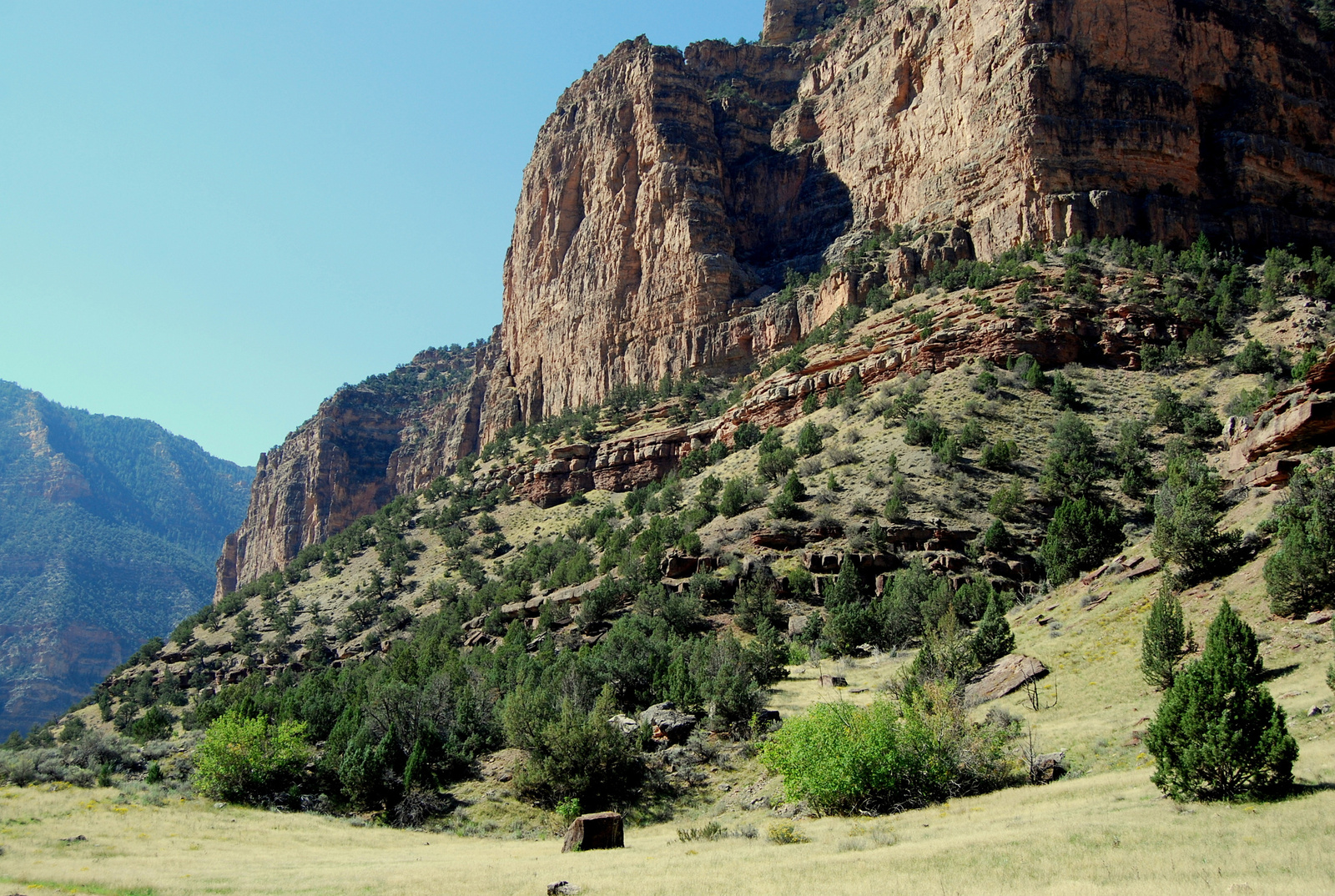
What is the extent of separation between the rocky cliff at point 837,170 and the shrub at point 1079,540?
122 feet

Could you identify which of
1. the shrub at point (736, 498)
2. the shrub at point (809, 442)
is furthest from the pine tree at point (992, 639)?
the shrub at point (809, 442)

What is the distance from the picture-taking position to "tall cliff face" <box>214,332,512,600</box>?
125 metres

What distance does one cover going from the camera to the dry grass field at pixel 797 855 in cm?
1234

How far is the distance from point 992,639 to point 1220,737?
50.6 ft

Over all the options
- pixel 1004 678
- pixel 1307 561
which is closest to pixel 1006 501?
pixel 1004 678

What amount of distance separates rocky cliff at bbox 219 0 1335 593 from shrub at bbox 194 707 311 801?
5920 cm

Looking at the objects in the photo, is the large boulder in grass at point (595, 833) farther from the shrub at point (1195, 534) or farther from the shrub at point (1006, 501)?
the shrub at point (1006, 501)

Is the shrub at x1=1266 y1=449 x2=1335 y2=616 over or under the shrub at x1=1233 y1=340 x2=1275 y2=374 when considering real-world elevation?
under

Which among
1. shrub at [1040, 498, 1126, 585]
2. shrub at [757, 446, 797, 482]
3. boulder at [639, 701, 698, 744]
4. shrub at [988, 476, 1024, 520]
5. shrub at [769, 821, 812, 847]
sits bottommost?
shrub at [769, 821, 812, 847]

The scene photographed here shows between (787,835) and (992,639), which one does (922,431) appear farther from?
(787,835)

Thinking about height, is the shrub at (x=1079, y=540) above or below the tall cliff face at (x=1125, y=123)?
below

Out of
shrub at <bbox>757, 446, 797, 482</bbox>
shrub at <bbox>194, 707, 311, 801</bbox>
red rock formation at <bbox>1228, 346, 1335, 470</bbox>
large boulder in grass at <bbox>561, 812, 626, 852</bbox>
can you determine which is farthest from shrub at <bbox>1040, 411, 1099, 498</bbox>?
shrub at <bbox>194, 707, 311, 801</bbox>

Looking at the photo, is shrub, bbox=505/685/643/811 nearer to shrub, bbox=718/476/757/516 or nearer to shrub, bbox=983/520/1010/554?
shrub, bbox=983/520/1010/554

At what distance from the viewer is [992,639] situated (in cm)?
2991
